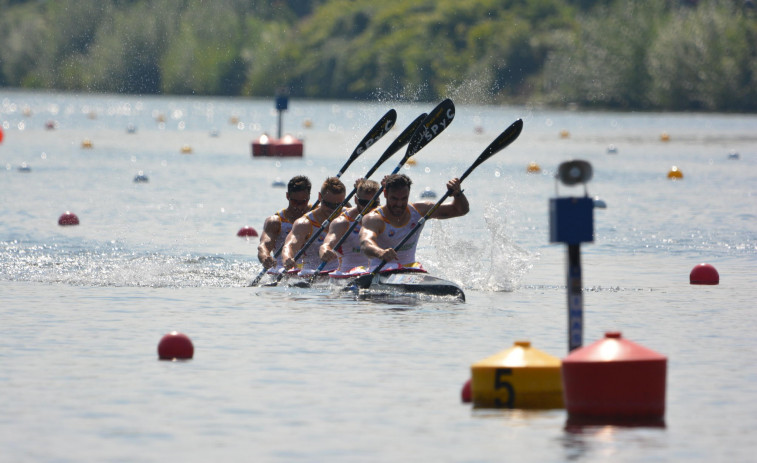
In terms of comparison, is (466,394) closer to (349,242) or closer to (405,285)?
(405,285)

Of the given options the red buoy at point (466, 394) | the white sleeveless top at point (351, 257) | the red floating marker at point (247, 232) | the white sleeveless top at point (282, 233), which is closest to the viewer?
the red buoy at point (466, 394)

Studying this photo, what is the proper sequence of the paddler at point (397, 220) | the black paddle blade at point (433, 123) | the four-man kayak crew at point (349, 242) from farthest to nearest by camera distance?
1. the black paddle blade at point (433, 123)
2. the four-man kayak crew at point (349, 242)
3. the paddler at point (397, 220)

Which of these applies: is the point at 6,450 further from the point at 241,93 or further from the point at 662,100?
the point at 241,93

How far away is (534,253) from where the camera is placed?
21828 millimetres

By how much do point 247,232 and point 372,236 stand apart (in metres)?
8.02

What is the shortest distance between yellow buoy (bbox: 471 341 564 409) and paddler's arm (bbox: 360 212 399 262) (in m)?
5.58

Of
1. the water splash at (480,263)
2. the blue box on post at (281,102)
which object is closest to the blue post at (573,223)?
the water splash at (480,263)

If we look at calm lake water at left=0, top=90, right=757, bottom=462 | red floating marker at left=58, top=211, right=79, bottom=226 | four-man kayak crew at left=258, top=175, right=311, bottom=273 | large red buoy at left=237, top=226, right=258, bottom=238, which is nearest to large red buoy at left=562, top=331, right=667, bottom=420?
calm lake water at left=0, top=90, right=757, bottom=462

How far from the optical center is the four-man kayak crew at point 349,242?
55.6 feet

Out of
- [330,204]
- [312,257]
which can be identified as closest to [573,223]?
[330,204]

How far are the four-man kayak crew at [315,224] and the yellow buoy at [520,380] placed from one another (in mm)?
7449

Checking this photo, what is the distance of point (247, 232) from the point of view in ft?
79.3

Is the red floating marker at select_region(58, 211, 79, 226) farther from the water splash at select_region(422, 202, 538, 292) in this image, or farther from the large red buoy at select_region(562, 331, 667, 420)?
the large red buoy at select_region(562, 331, 667, 420)

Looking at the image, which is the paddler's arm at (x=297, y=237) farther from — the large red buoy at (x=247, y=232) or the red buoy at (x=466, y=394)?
the red buoy at (x=466, y=394)
